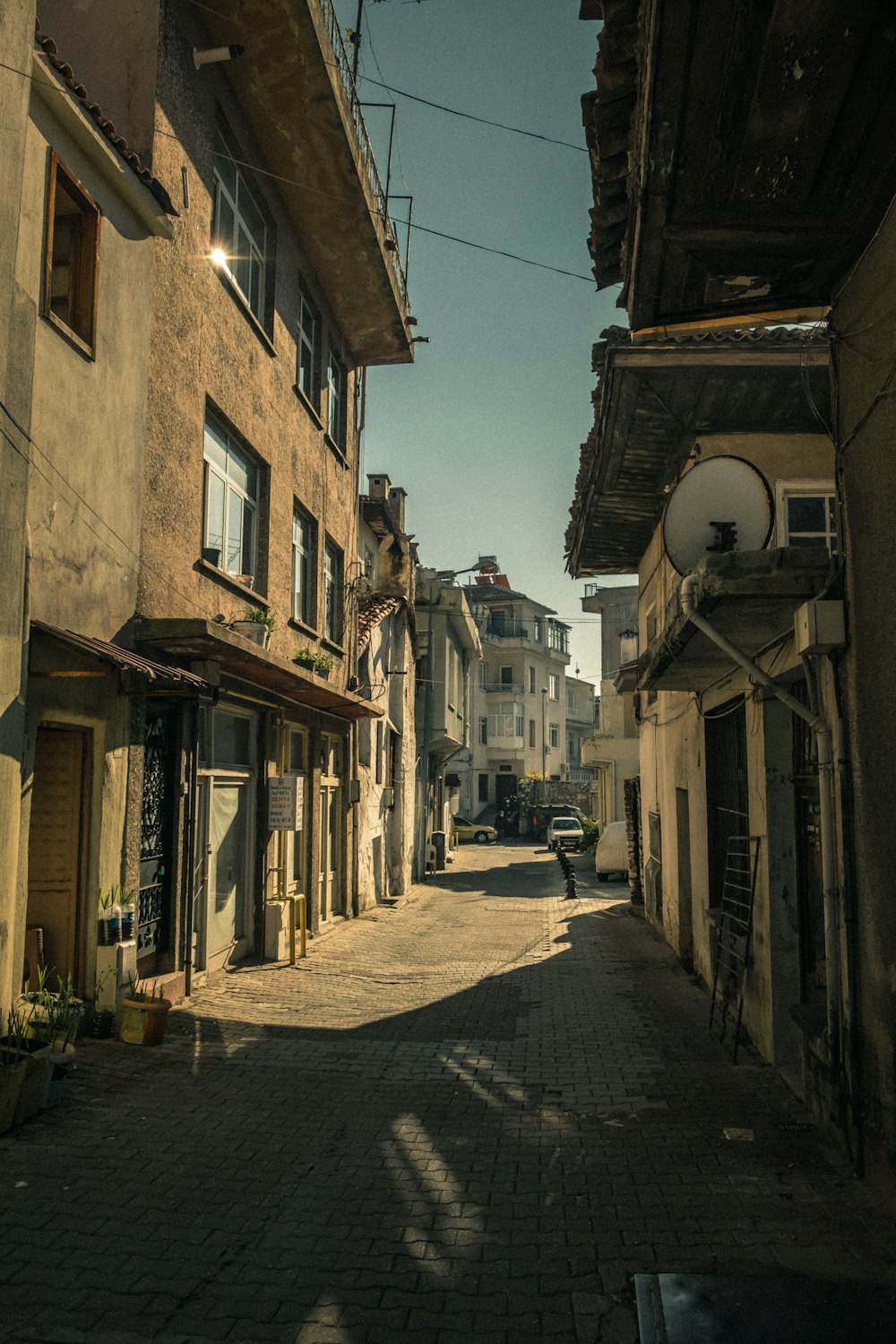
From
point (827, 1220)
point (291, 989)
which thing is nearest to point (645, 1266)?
point (827, 1220)

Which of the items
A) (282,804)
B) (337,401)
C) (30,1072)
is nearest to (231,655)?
(282,804)

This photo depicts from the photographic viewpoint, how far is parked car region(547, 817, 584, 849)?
1582 inches

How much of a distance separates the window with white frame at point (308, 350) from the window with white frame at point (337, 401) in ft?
2.50

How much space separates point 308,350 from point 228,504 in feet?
16.4

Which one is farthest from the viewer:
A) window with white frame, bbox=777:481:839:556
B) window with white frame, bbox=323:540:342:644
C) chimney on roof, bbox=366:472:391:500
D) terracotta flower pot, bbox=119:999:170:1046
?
chimney on roof, bbox=366:472:391:500

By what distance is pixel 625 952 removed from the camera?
45.9 feet

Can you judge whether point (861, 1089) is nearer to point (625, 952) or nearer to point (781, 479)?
point (781, 479)

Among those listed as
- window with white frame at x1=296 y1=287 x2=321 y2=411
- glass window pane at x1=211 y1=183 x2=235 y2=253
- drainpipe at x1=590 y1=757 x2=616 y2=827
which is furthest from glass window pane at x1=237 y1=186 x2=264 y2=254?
drainpipe at x1=590 y1=757 x2=616 y2=827

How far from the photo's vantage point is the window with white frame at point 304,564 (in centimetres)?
Answer: 1495

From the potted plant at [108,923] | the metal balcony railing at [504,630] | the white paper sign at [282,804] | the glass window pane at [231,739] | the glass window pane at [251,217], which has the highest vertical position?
the metal balcony railing at [504,630]

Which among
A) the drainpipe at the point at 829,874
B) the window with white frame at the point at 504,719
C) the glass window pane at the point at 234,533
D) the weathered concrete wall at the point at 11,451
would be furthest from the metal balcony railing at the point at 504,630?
the drainpipe at the point at 829,874

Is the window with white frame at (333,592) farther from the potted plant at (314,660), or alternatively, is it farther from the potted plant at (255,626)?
the potted plant at (255,626)

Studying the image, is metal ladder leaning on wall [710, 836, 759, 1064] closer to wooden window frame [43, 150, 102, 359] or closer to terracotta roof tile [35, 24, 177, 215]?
wooden window frame [43, 150, 102, 359]

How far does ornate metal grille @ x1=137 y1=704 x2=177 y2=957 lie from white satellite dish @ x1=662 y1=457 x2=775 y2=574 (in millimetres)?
5193
